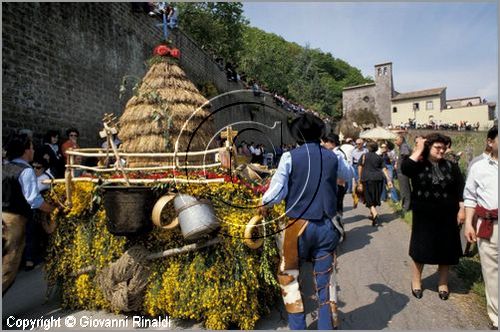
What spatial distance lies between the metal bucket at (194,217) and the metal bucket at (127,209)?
34 centimetres

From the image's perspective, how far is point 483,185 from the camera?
11.6 ft

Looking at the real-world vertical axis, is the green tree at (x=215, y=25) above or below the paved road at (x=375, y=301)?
above

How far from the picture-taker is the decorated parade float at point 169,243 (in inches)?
137

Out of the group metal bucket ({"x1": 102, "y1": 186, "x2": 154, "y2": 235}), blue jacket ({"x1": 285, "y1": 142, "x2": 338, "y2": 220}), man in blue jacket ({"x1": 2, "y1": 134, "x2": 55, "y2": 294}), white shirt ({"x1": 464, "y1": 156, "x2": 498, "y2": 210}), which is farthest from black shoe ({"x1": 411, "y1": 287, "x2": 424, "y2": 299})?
man in blue jacket ({"x1": 2, "y1": 134, "x2": 55, "y2": 294})

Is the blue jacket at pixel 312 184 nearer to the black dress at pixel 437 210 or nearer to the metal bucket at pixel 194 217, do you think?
the metal bucket at pixel 194 217

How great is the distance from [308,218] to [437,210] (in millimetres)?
2094

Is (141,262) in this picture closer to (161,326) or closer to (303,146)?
(161,326)

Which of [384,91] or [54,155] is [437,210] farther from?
[384,91]

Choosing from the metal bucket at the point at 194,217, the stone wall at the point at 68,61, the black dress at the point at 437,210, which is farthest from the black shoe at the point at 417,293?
the stone wall at the point at 68,61

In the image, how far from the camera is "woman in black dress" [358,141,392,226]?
778 centimetres

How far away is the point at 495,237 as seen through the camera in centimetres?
347

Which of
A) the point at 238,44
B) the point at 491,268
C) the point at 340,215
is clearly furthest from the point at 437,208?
the point at 238,44

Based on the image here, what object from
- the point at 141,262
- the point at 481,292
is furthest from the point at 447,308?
the point at 141,262

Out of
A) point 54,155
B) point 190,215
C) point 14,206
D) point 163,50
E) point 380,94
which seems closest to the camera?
point 190,215
